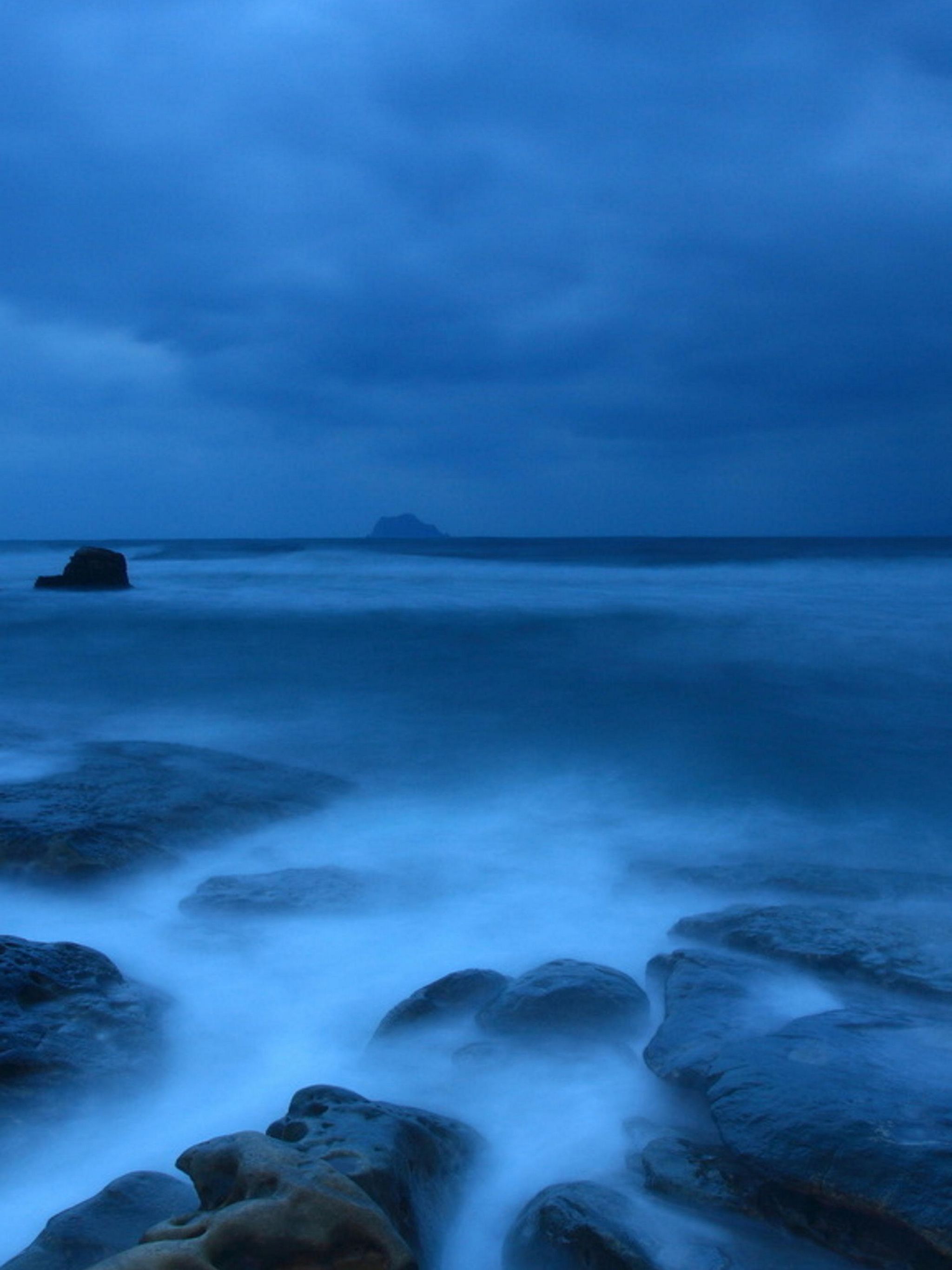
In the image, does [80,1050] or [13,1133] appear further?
[80,1050]

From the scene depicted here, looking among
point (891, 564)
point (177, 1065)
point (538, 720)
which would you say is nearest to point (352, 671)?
point (538, 720)

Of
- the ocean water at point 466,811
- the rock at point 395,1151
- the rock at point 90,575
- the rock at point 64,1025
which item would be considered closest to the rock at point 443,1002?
the ocean water at point 466,811

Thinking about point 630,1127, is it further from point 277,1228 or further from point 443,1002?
point 277,1228

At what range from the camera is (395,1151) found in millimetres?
2891

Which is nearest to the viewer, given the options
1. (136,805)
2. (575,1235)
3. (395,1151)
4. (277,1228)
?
(277,1228)

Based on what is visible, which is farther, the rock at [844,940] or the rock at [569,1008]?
the rock at [844,940]

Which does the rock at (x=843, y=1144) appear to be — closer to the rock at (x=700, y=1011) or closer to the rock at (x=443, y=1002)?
the rock at (x=700, y=1011)

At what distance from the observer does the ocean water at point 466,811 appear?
12.1 feet

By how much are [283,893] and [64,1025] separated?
1695 mm

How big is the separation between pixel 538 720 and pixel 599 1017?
264 inches

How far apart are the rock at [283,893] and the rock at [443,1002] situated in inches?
47.7

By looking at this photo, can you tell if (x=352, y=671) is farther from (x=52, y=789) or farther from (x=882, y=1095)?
(x=882, y=1095)

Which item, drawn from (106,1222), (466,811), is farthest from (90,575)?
(106,1222)

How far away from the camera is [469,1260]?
294 cm
